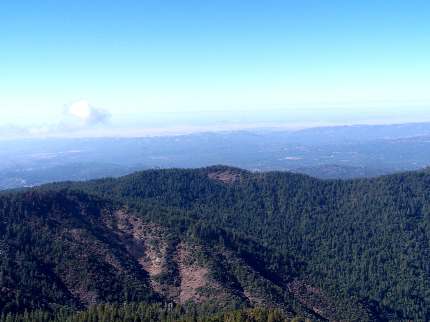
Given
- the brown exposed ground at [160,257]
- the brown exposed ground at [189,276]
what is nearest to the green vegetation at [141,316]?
the brown exposed ground at [189,276]

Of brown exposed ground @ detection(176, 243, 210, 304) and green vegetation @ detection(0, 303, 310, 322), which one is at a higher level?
green vegetation @ detection(0, 303, 310, 322)

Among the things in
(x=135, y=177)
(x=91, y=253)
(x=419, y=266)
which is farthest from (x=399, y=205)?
(x=91, y=253)

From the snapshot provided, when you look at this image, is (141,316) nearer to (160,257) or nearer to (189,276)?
(189,276)

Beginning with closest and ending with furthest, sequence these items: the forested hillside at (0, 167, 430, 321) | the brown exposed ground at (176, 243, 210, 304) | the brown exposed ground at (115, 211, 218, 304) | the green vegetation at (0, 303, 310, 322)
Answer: the green vegetation at (0, 303, 310, 322)
the forested hillside at (0, 167, 430, 321)
the brown exposed ground at (176, 243, 210, 304)
the brown exposed ground at (115, 211, 218, 304)

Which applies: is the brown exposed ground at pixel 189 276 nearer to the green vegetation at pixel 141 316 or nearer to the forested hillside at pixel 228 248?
the forested hillside at pixel 228 248

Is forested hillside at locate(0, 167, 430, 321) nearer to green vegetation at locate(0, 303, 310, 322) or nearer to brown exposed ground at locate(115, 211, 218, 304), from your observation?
brown exposed ground at locate(115, 211, 218, 304)

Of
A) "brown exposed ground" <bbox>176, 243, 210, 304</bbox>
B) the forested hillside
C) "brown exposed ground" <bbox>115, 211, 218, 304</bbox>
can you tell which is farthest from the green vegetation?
"brown exposed ground" <bbox>115, 211, 218, 304</bbox>

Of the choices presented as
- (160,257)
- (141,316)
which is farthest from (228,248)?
(141,316)


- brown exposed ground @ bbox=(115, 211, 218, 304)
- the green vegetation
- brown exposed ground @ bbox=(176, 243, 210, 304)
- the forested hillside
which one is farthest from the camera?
brown exposed ground @ bbox=(115, 211, 218, 304)

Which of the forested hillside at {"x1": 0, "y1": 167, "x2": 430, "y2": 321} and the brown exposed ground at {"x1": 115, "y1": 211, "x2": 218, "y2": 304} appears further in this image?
the brown exposed ground at {"x1": 115, "y1": 211, "x2": 218, "y2": 304}
